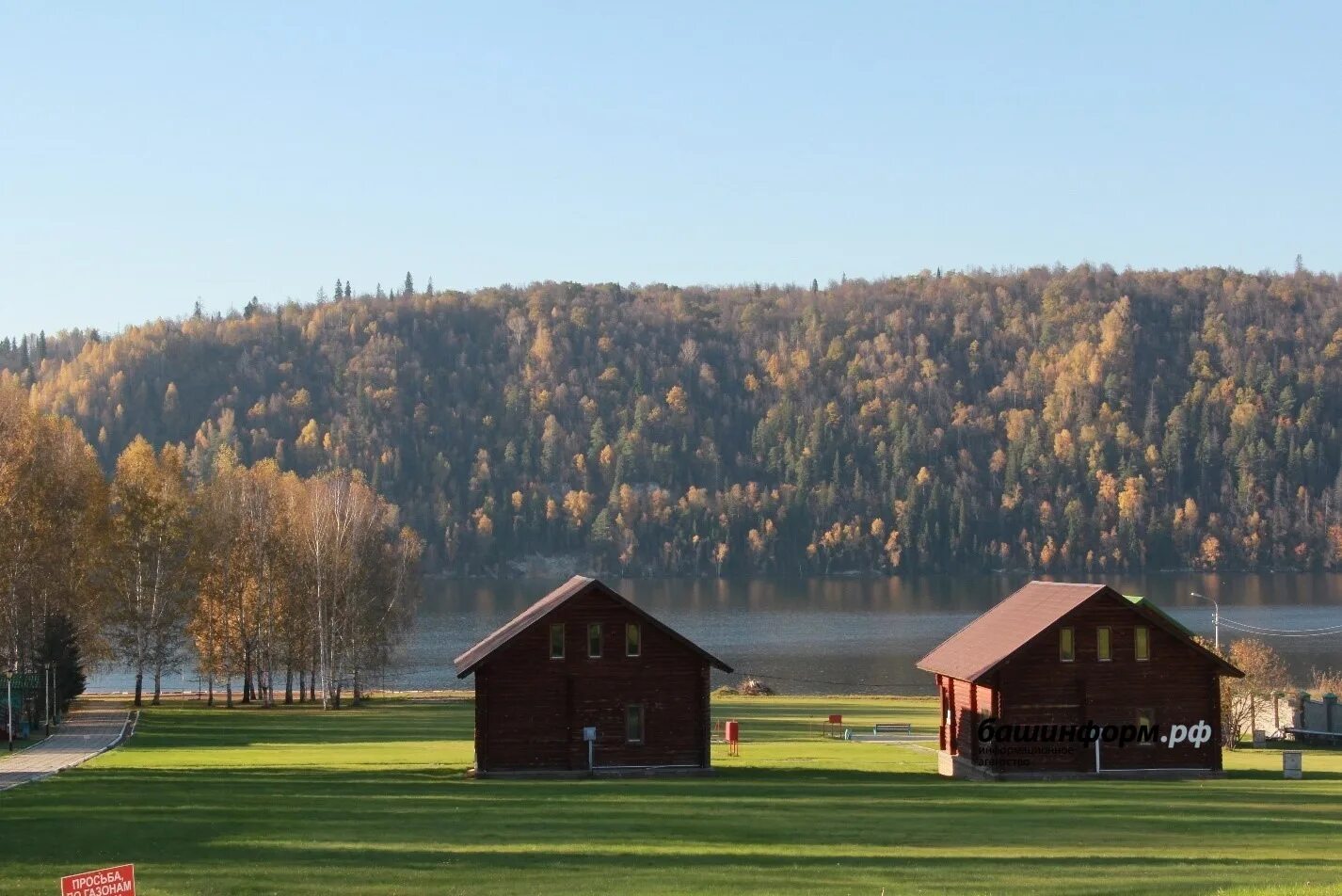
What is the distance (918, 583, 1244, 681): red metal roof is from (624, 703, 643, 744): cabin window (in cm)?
967

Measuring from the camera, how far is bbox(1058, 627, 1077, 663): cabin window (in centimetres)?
4803

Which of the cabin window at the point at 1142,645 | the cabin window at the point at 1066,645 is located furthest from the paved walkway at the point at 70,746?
the cabin window at the point at 1142,645

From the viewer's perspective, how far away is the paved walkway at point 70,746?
4041 centimetres

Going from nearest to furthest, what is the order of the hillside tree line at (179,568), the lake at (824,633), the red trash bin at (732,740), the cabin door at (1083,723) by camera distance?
the cabin door at (1083,723), the red trash bin at (732,740), the hillside tree line at (179,568), the lake at (824,633)

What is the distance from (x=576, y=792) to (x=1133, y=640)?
738 inches

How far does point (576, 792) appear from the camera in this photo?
3884cm

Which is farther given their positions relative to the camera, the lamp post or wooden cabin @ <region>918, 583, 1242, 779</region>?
the lamp post

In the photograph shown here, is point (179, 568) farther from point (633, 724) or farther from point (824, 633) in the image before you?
point (824, 633)

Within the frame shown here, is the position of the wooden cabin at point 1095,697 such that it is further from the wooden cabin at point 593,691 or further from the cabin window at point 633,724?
the cabin window at point 633,724

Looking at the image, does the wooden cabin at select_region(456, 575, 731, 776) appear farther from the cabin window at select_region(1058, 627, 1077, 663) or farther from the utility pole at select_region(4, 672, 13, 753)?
the utility pole at select_region(4, 672, 13, 753)

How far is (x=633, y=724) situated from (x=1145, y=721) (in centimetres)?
1508

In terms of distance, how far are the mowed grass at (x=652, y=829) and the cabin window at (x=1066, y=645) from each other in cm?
464

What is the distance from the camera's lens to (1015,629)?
4984 centimetres

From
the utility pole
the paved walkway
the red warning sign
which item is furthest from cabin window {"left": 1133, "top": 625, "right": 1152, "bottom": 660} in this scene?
the red warning sign
